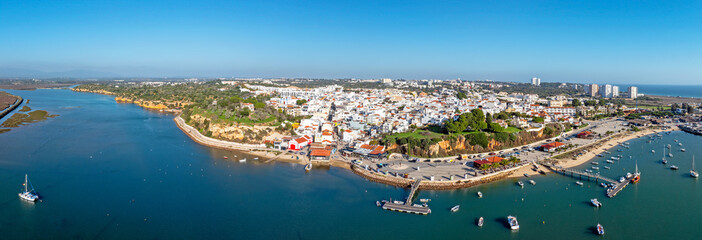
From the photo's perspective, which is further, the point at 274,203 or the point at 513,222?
the point at 274,203

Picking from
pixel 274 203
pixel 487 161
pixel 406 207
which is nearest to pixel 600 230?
pixel 406 207

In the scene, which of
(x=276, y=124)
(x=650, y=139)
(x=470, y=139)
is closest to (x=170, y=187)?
(x=276, y=124)

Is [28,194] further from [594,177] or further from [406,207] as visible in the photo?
[594,177]

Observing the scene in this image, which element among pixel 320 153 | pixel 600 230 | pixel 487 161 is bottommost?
pixel 600 230

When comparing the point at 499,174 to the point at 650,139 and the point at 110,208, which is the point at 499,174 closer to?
the point at 110,208

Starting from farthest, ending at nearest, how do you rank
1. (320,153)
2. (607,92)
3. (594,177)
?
(607,92), (320,153), (594,177)

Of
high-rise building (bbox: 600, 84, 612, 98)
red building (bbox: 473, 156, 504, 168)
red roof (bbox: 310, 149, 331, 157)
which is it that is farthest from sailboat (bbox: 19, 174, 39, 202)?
high-rise building (bbox: 600, 84, 612, 98)

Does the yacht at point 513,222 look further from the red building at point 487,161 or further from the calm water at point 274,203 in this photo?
the red building at point 487,161

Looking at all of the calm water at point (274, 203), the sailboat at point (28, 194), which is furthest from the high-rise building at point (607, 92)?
the sailboat at point (28, 194)

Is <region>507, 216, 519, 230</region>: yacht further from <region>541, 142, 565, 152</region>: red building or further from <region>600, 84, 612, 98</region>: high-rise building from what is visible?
<region>600, 84, 612, 98</region>: high-rise building
